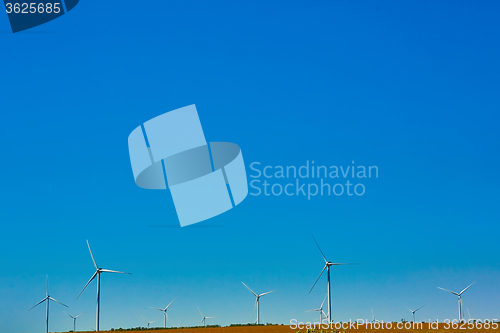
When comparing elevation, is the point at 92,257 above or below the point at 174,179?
below

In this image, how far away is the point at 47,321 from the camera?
15050 centimetres

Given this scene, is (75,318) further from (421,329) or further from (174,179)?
(421,329)

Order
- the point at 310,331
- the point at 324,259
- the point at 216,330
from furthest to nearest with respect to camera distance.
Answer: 1. the point at 324,259
2. the point at 216,330
3. the point at 310,331

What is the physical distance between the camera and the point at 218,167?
10881 cm

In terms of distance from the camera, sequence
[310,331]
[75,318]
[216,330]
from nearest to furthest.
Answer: [310,331] → [216,330] → [75,318]

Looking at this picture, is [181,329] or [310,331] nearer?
[310,331]

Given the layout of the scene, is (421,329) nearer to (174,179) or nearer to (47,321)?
(174,179)

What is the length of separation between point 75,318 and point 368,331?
8771 centimetres

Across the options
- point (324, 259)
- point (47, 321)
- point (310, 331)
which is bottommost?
point (310, 331)

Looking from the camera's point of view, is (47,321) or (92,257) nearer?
(92,257)

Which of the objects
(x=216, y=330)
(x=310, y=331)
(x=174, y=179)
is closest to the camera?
(x=310, y=331)

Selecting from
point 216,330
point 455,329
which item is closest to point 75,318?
point 216,330

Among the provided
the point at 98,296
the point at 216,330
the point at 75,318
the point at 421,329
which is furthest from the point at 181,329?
the point at 75,318

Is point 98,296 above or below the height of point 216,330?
above
